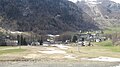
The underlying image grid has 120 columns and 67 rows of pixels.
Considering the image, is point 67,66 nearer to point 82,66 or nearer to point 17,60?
point 82,66

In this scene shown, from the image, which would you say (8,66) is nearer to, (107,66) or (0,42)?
(107,66)

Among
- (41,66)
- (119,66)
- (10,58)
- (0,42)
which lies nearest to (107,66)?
(119,66)

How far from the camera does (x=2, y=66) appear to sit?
71.0 metres

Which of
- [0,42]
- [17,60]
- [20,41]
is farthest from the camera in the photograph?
[20,41]

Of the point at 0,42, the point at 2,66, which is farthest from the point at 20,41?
the point at 2,66

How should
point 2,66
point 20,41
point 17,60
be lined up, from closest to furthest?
1. point 2,66
2. point 17,60
3. point 20,41

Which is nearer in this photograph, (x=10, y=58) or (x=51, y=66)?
(x=51, y=66)

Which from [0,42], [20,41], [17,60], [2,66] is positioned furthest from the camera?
[20,41]

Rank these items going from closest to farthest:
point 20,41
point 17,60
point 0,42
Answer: point 17,60 < point 0,42 < point 20,41

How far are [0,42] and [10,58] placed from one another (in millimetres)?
93162

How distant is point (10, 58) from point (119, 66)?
3301cm

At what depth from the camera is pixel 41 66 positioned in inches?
2808

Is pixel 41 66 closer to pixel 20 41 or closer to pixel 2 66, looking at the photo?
pixel 2 66

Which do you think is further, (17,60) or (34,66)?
(17,60)
